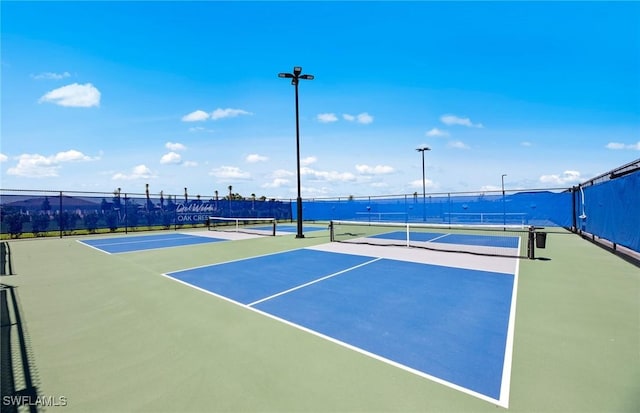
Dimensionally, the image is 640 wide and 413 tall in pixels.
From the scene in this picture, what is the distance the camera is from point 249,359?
3.50m

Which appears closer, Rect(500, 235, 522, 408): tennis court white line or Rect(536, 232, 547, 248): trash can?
Rect(500, 235, 522, 408): tennis court white line

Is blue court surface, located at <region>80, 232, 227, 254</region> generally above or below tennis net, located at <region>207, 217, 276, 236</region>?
below

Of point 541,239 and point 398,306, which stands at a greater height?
point 541,239

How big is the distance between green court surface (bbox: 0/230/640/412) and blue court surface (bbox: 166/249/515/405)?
23 centimetres

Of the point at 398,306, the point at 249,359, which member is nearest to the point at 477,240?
the point at 398,306

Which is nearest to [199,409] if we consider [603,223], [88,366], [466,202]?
[88,366]

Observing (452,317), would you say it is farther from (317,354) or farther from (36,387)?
(36,387)

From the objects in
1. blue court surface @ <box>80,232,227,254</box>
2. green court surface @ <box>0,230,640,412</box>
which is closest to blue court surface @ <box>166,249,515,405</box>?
green court surface @ <box>0,230,640,412</box>

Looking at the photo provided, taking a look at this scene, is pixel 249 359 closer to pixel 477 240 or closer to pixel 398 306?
pixel 398 306

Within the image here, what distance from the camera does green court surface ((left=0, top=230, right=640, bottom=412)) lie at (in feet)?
9.03

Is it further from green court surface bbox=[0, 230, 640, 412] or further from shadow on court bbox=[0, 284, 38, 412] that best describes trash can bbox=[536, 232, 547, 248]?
shadow on court bbox=[0, 284, 38, 412]

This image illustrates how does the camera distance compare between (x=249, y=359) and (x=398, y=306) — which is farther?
(x=398, y=306)

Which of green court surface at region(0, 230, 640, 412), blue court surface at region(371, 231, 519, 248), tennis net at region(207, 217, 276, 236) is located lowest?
green court surface at region(0, 230, 640, 412)

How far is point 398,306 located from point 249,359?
108 inches
